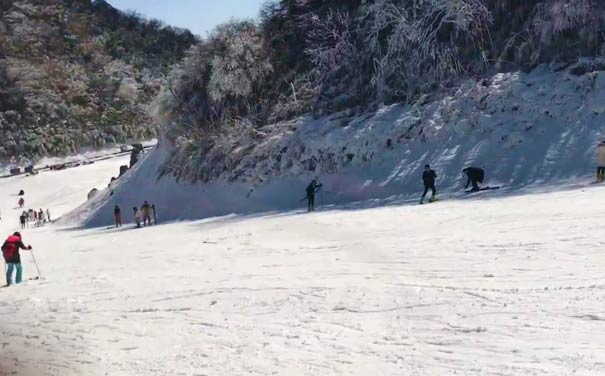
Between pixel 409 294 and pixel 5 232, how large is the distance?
2962 cm

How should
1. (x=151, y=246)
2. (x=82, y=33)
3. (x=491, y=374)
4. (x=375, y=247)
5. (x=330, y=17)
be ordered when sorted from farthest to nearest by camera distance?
(x=82, y=33) → (x=330, y=17) → (x=151, y=246) → (x=375, y=247) → (x=491, y=374)

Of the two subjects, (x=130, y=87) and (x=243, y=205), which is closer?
(x=243, y=205)

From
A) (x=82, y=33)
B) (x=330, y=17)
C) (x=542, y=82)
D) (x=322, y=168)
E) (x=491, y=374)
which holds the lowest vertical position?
(x=491, y=374)

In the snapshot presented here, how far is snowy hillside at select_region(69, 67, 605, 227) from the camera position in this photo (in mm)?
20766

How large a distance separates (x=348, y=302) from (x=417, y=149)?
1416 centimetres

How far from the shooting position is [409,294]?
9.98m

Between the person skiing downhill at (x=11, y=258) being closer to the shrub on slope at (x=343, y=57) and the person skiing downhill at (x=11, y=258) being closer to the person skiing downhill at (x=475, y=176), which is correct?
the person skiing downhill at (x=475, y=176)

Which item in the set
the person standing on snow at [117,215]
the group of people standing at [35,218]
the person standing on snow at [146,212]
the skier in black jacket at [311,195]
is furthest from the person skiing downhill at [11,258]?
the group of people standing at [35,218]

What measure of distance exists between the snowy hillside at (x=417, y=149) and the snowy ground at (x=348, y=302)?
11.1ft

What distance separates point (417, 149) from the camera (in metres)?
23.5

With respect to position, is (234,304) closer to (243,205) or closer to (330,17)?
(243,205)

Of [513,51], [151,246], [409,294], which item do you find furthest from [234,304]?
[513,51]

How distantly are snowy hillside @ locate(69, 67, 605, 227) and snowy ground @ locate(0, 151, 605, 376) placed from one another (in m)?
3.40

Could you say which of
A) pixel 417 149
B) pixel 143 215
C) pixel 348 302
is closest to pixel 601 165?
pixel 417 149
